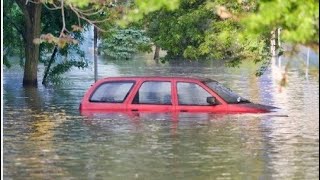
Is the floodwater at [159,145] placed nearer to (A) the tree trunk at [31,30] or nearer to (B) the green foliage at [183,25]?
(B) the green foliage at [183,25]

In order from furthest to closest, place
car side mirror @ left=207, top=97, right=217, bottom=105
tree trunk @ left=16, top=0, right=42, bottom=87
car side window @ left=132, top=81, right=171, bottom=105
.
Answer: tree trunk @ left=16, top=0, right=42, bottom=87 → car side window @ left=132, top=81, right=171, bottom=105 → car side mirror @ left=207, top=97, right=217, bottom=105

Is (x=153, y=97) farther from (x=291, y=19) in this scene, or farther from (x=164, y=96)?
(x=291, y=19)

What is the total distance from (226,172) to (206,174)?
38cm

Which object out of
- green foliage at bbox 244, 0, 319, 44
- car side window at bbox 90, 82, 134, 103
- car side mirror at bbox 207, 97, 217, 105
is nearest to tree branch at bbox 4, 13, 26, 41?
car side window at bbox 90, 82, 134, 103

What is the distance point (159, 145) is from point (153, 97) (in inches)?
262

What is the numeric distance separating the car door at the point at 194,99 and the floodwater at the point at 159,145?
392mm

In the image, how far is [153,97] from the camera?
2695 cm

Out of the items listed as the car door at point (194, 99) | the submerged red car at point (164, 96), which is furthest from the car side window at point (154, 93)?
the car door at point (194, 99)

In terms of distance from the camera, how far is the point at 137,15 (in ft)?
34.7

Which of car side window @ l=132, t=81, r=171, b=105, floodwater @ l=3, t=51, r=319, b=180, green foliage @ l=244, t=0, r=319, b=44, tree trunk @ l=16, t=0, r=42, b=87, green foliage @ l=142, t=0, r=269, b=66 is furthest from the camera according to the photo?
tree trunk @ l=16, t=0, r=42, b=87

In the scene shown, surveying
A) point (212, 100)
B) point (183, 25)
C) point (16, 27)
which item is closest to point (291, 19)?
point (212, 100)

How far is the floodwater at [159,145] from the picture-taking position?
16484 mm

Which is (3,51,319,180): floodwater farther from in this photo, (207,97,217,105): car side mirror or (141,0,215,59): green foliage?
(141,0,215,59): green foliage

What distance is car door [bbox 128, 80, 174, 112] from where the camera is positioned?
26.5 metres
